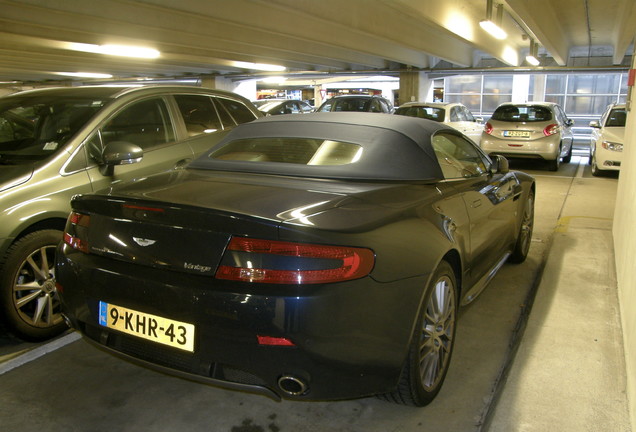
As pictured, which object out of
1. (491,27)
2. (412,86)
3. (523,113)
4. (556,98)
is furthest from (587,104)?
(491,27)

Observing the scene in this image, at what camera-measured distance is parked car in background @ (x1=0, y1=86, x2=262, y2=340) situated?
3.27 metres

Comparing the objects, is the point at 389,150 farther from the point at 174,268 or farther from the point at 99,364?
the point at 99,364

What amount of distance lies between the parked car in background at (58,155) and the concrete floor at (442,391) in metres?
0.40

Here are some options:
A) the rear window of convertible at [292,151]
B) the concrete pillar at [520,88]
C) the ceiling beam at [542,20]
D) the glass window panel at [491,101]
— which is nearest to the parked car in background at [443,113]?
the ceiling beam at [542,20]

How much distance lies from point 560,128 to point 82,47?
1316cm

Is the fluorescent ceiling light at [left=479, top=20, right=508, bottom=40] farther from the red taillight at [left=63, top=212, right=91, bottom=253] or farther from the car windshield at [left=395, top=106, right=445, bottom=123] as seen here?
the red taillight at [left=63, top=212, right=91, bottom=253]

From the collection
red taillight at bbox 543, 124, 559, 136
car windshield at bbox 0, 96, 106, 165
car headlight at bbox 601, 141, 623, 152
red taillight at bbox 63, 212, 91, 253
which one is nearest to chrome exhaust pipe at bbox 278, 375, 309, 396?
red taillight at bbox 63, 212, 91, 253

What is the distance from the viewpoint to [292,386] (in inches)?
82.4

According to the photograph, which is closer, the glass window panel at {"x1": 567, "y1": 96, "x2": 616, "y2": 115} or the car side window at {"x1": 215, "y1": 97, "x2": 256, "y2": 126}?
the car side window at {"x1": 215, "y1": 97, "x2": 256, "y2": 126}

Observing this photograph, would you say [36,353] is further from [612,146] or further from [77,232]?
[612,146]

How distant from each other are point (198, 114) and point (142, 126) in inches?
29.7

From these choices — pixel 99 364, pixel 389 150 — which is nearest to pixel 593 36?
pixel 389 150

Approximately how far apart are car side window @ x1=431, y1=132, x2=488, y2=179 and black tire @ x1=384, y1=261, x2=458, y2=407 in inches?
30.8

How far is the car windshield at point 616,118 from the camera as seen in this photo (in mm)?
10836
